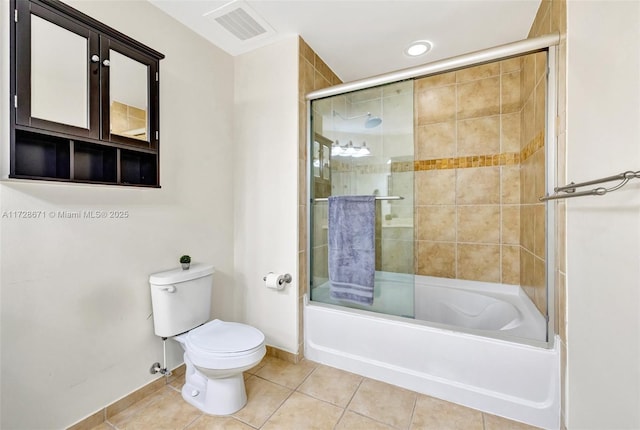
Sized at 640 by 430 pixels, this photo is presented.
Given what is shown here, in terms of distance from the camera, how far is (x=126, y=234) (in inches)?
59.5

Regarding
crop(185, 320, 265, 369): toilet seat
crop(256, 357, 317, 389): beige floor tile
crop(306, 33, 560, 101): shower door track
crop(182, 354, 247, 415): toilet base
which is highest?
crop(306, 33, 560, 101): shower door track

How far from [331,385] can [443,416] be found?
0.64m

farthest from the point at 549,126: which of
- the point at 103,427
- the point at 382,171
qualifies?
the point at 103,427

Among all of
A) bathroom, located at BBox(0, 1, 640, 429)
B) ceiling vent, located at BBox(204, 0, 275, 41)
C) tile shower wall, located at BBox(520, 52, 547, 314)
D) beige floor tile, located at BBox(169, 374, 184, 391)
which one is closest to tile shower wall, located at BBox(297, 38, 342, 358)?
bathroom, located at BBox(0, 1, 640, 429)

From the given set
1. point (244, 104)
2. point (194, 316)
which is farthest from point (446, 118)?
point (194, 316)

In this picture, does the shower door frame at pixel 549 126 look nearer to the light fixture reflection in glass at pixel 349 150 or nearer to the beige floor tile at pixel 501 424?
the beige floor tile at pixel 501 424

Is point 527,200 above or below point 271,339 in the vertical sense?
above

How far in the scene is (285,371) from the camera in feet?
6.07

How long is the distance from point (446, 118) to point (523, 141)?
0.63 metres

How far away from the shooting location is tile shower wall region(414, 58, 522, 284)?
7.23 ft

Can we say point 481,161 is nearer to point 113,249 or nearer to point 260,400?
point 260,400

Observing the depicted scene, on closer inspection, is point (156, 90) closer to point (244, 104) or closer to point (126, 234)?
point (244, 104)

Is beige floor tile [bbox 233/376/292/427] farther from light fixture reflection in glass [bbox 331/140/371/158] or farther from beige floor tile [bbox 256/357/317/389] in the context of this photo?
light fixture reflection in glass [bbox 331/140/371/158]

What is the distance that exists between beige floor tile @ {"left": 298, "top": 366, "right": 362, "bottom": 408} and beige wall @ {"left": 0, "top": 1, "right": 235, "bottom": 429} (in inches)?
32.5
